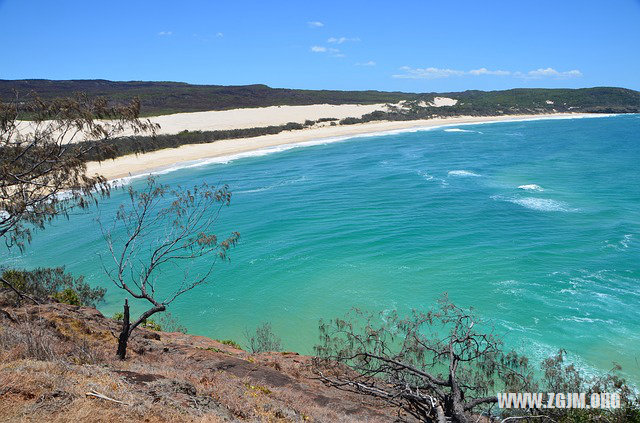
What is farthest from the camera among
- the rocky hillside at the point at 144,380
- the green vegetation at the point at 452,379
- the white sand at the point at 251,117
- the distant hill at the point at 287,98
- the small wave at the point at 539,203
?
the distant hill at the point at 287,98

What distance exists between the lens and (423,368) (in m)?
10.6

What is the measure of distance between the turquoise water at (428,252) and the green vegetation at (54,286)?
935 millimetres

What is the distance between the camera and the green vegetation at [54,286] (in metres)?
15.6

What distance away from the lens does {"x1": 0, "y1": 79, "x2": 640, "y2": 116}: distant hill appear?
10388 cm

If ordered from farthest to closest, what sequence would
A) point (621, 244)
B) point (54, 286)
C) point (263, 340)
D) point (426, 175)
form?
point (426, 175) < point (621, 244) < point (54, 286) < point (263, 340)

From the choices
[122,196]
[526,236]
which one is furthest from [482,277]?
[122,196]

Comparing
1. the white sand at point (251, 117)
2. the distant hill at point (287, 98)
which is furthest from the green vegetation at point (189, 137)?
the distant hill at point (287, 98)

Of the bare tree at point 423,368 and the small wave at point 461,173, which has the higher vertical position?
the small wave at point 461,173

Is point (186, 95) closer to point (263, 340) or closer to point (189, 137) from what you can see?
point (189, 137)

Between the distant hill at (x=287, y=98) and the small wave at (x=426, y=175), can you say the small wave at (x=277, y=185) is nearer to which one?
the small wave at (x=426, y=175)

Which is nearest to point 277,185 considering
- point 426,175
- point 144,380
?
point 426,175

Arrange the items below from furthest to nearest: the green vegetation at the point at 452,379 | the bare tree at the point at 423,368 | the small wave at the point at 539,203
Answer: the small wave at the point at 539,203 < the bare tree at the point at 423,368 < the green vegetation at the point at 452,379

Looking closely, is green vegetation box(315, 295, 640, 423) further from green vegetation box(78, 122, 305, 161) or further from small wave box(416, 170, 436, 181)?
green vegetation box(78, 122, 305, 161)

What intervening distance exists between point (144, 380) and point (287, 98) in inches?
4822
